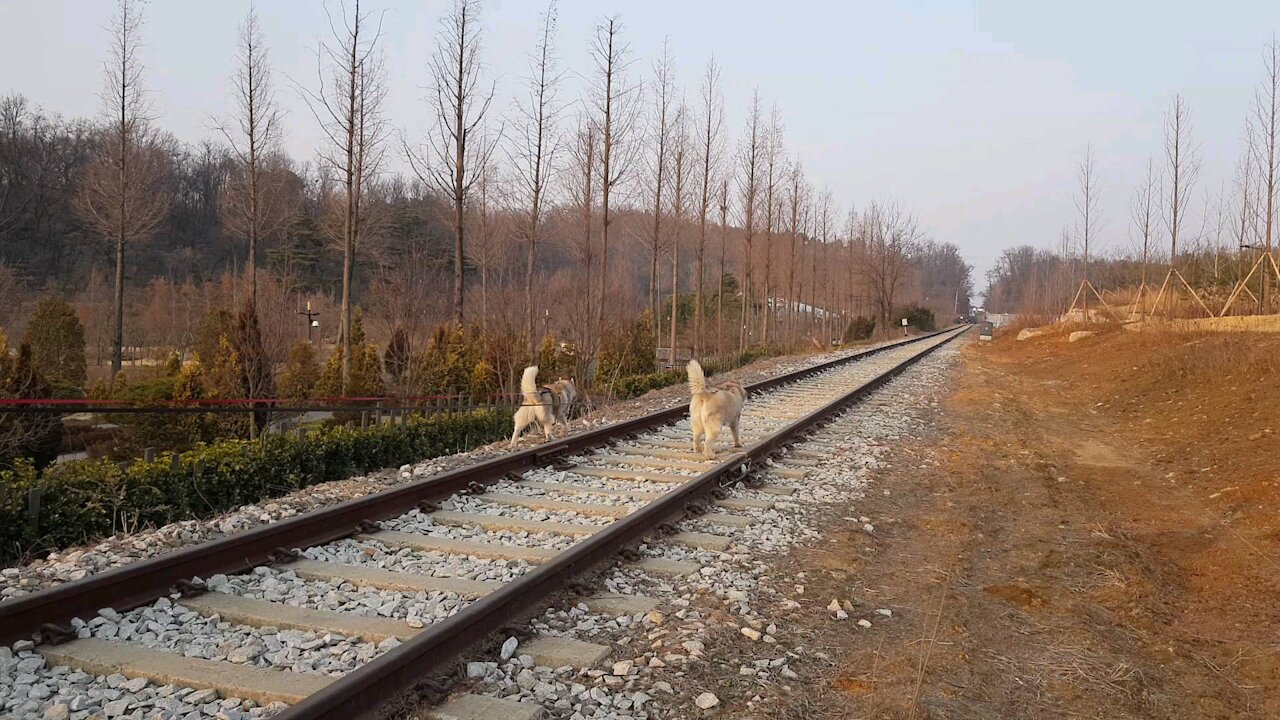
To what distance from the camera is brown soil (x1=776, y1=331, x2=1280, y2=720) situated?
370 cm

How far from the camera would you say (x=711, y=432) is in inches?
348

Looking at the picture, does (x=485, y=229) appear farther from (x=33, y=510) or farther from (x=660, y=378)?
(x=33, y=510)

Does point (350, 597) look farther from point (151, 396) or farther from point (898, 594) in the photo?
point (151, 396)

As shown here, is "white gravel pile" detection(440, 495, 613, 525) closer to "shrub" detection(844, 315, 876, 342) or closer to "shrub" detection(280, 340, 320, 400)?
"shrub" detection(280, 340, 320, 400)

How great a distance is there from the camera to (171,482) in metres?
6.85

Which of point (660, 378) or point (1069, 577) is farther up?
point (660, 378)

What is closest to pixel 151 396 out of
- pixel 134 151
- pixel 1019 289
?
pixel 134 151

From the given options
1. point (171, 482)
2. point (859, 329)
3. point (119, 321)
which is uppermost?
point (859, 329)

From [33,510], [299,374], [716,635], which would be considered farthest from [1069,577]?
[299,374]

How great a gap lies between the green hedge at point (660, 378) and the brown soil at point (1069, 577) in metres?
8.51

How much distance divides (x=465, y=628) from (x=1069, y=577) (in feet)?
13.1

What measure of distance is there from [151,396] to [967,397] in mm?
18587

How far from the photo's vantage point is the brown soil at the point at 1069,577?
146 inches

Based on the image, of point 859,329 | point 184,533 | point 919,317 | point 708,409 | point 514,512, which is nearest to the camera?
point 184,533
